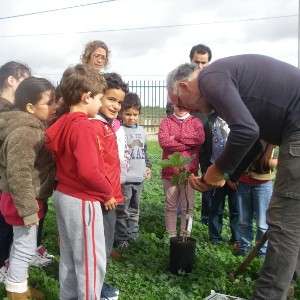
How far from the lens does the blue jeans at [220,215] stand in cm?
487

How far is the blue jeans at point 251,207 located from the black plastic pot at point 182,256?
29.8 inches

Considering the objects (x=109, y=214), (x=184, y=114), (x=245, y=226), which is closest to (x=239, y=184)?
(x=245, y=226)

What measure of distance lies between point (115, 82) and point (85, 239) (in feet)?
4.90

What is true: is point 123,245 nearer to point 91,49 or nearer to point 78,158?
point 78,158

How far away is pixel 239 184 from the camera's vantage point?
452 centimetres

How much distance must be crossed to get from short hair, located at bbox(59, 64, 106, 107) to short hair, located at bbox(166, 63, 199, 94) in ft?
1.53

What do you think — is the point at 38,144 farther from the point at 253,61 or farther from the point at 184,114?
the point at 184,114

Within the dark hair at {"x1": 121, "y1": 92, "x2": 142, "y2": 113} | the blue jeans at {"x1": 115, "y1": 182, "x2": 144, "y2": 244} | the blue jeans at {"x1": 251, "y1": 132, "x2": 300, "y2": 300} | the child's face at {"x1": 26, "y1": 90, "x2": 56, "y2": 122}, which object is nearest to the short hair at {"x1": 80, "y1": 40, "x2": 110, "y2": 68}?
the dark hair at {"x1": 121, "y1": 92, "x2": 142, "y2": 113}

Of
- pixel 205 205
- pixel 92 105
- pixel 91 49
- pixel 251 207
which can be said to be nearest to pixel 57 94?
pixel 92 105

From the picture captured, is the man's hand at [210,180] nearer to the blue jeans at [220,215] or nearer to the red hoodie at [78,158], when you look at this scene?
the red hoodie at [78,158]

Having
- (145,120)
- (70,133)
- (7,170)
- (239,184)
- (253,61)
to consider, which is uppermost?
(253,61)

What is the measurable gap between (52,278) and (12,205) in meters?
0.86

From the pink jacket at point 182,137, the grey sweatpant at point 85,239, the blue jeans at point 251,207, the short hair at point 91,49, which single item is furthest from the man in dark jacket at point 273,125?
the short hair at point 91,49

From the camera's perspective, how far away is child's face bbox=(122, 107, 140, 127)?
475 cm
